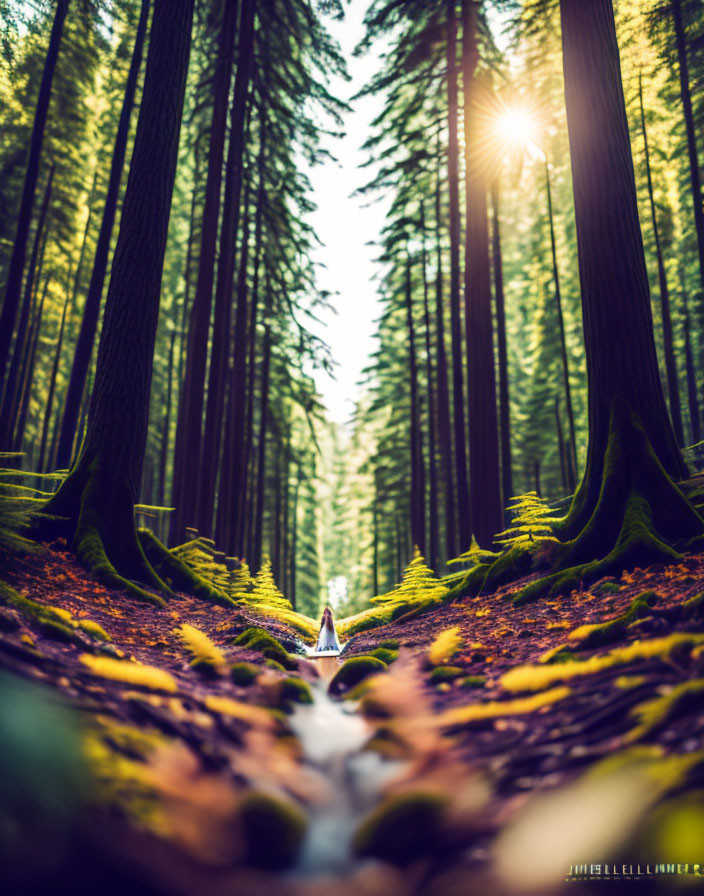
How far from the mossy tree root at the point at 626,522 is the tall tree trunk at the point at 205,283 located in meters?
7.61

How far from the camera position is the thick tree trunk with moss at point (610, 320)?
16.6 ft

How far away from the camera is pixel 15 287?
1083 centimetres

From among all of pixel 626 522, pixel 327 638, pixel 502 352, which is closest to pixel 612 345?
pixel 626 522

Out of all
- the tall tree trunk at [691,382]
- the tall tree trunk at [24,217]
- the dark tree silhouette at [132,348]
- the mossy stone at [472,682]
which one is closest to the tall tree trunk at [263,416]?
the tall tree trunk at [24,217]

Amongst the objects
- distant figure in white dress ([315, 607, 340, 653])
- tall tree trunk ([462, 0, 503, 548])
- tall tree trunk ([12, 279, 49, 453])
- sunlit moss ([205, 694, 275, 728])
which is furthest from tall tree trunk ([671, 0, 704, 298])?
tall tree trunk ([12, 279, 49, 453])

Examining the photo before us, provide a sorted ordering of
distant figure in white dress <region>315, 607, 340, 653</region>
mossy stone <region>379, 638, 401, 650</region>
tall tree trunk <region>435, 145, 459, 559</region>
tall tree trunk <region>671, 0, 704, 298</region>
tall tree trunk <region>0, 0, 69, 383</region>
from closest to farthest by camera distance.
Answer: mossy stone <region>379, 638, 401, 650</region>, distant figure in white dress <region>315, 607, 340, 653</region>, tall tree trunk <region>0, 0, 69, 383</region>, tall tree trunk <region>671, 0, 704, 298</region>, tall tree trunk <region>435, 145, 459, 559</region>

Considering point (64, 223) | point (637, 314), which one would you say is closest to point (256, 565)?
point (64, 223)

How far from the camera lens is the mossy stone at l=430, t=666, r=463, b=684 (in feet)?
11.6

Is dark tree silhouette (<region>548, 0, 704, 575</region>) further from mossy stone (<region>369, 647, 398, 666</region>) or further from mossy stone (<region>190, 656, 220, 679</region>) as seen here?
mossy stone (<region>190, 656, 220, 679</region>)

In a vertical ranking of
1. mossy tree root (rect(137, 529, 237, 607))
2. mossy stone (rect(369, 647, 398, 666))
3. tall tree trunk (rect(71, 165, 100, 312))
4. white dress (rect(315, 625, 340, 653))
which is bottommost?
white dress (rect(315, 625, 340, 653))

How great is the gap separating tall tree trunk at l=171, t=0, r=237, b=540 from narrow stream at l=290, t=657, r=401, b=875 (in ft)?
26.3

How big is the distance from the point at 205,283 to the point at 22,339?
28.4 ft

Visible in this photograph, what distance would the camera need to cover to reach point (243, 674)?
3.46m

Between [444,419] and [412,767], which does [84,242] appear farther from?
[412,767]
